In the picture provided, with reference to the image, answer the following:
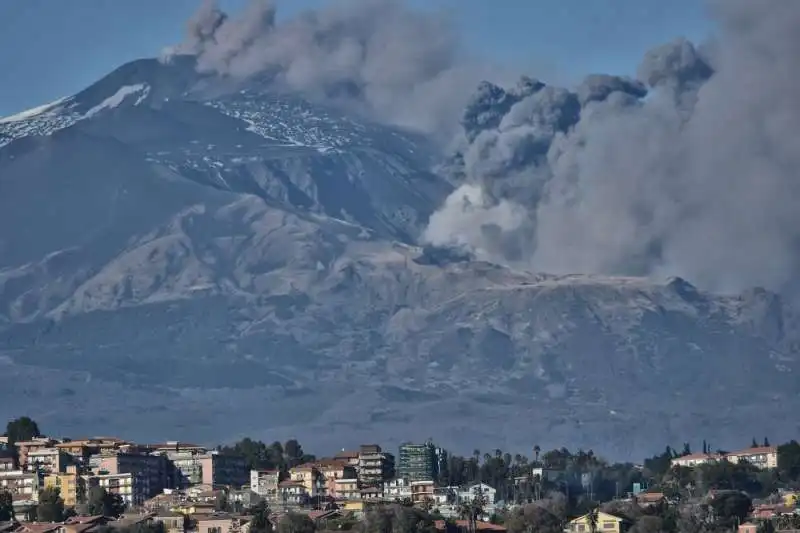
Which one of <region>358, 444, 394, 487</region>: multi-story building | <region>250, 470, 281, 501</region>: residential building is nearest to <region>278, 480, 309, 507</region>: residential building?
<region>250, 470, 281, 501</region>: residential building

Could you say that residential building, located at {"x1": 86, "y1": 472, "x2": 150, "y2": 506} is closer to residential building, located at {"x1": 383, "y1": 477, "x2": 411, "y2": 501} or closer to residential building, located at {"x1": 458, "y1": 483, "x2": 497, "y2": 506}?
residential building, located at {"x1": 383, "y1": 477, "x2": 411, "y2": 501}

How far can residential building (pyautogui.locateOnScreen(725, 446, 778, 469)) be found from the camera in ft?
323

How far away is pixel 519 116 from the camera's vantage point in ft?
573

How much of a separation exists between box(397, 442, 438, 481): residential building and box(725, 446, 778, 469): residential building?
38.5ft

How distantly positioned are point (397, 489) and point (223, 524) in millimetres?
18209

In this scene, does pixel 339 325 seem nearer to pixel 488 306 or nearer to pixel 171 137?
pixel 488 306

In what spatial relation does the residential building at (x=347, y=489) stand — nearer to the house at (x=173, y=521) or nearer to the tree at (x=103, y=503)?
the tree at (x=103, y=503)

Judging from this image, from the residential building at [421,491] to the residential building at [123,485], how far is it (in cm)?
906

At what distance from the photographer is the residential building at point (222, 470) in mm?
90500

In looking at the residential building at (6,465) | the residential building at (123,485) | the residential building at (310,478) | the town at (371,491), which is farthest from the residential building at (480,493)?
the residential building at (6,465)

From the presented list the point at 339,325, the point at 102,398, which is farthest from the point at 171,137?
the point at 102,398

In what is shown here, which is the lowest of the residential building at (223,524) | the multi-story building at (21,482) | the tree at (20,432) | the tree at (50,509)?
the residential building at (223,524)

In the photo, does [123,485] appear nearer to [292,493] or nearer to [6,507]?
[292,493]

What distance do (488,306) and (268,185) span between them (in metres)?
23.5
